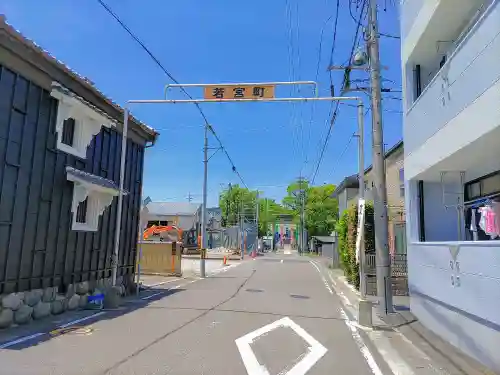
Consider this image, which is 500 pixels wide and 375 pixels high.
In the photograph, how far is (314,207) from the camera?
67.6 meters

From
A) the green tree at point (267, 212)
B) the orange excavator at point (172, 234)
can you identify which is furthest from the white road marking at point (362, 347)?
the green tree at point (267, 212)

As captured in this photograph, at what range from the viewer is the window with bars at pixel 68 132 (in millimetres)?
10216

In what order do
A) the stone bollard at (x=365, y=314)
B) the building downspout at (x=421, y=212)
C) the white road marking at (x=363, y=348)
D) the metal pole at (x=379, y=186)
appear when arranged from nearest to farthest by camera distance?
the white road marking at (x=363, y=348)
the stone bollard at (x=365, y=314)
the metal pole at (x=379, y=186)
the building downspout at (x=421, y=212)

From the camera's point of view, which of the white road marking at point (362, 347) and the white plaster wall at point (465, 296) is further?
the white road marking at point (362, 347)

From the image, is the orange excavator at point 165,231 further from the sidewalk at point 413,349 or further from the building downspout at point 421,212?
the building downspout at point 421,212

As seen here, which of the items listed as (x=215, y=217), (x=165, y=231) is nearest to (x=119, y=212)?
(x=165, y=231)

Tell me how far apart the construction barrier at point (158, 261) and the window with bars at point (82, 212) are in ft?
31.5

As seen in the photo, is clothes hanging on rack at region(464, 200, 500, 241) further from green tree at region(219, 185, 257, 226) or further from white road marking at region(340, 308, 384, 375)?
green tree at region(219, 185, 257, 226)

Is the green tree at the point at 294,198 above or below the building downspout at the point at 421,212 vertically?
above

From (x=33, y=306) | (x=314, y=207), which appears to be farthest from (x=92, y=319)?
(x=314, y=207)

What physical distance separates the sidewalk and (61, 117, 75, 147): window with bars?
841cm

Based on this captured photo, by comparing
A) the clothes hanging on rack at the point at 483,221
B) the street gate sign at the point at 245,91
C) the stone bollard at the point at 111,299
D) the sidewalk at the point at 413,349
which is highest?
the street gate sign at the point at 245,91

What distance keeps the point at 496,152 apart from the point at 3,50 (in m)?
9.62

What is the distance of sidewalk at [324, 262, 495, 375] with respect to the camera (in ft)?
20.6
